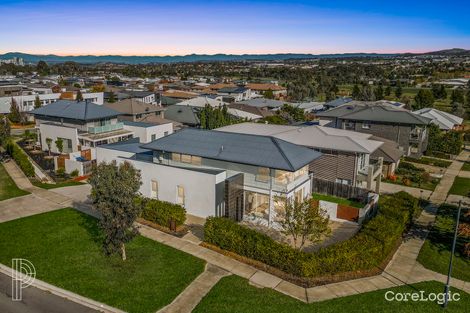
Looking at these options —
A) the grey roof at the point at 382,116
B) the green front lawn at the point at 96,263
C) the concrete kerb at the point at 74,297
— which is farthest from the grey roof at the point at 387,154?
the concrete kerb at the point at 74,297

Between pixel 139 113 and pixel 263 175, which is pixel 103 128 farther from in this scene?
pixel 263 175

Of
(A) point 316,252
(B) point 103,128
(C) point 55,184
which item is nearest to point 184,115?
(B) point 103,128

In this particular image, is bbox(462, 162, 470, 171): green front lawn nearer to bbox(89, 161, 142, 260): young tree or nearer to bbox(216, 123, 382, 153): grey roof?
bbox(216, 123, 382, 153): grey roof

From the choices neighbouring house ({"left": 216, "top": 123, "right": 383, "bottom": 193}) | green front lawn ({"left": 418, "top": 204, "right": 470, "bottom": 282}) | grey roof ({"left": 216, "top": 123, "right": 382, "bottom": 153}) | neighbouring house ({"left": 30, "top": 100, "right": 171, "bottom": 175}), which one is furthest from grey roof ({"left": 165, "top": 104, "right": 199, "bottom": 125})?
green front lawn ({"left": 418, "top": 204, "right": 470, "bottom": 282})

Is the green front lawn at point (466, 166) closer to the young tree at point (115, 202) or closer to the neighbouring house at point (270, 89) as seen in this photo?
the young tree at point (115, 202)

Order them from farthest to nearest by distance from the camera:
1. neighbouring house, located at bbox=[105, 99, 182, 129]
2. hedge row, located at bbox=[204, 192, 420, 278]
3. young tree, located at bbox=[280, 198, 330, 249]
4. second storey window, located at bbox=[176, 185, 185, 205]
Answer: neighbouring house, located at bbox=[105, 99, 182, 129] → second storey window, located at bbox=[176, 185, 185, 205] → young tree, located at bbox=[280, 198, 330, 249] → hedge row, located at bbox=[204, 192, 420, 278]

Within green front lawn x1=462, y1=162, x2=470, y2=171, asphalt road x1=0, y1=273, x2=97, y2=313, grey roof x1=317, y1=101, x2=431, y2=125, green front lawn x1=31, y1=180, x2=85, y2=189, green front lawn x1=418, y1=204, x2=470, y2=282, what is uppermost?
grey roof x1=317, y1=101, x2=431, y2=125
